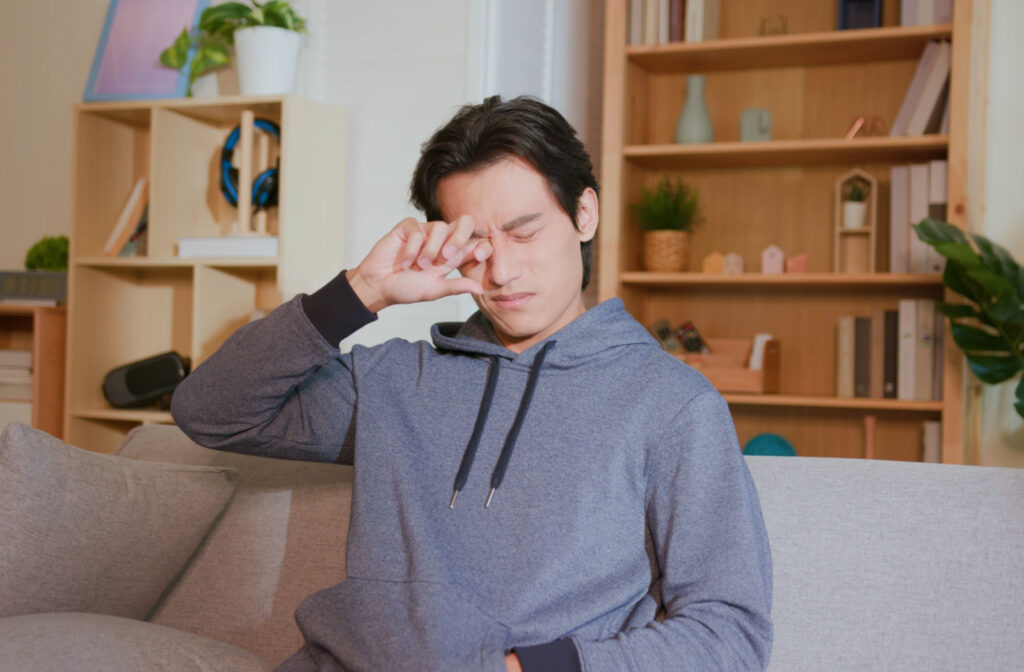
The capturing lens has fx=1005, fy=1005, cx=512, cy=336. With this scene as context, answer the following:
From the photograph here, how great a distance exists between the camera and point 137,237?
3285 millimetres

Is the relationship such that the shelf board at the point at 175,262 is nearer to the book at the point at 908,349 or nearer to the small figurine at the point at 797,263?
the small figurine at the point at 797,263

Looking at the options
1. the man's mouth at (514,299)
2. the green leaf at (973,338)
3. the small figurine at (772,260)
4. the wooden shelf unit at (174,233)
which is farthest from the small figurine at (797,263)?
the man's mouth at (514,299)

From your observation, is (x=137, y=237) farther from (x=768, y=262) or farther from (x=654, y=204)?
(x=768, y=262)

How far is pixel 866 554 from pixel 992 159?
2323 millimetres

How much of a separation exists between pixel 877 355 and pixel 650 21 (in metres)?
1.30

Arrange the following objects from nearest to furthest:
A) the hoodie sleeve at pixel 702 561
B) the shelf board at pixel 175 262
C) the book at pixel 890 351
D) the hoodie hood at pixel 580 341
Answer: the hoodie sleeve at pixel 702 561
the hoodie hood at pixel 580 341
the shelf board at pixel 175 262
the book at pixel 890 351

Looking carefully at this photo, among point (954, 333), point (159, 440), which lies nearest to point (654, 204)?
point (954, 333)

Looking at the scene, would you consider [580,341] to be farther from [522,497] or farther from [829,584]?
[829,584]

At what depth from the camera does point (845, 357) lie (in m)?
3.21

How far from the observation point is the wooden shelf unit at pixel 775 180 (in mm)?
Answer: 3225

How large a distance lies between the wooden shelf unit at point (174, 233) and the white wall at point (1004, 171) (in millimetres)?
2010

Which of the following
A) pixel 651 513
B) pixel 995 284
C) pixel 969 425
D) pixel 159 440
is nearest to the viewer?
pixel 651 513

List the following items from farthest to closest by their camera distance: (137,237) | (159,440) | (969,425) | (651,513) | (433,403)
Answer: (137,237) < (969,425) < (159,440) < (433,403) < (651,513)

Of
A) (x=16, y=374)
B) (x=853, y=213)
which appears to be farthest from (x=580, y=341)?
(x=16, y=374)
